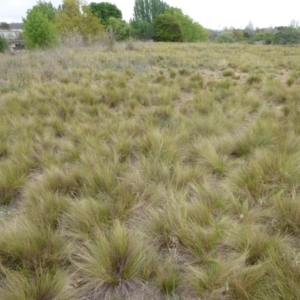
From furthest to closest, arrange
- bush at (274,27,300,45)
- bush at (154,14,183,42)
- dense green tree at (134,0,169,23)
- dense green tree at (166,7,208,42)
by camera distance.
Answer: dense green tree at (134,0,169,23)
dense green tree at (166,7,208,42)
bush at (154,14,183,42)
bush at (274,27,300,45)

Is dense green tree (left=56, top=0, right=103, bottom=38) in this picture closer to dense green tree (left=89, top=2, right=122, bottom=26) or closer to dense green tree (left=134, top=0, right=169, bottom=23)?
dense green tree (left=89, top=2, right=122, bottom=26)

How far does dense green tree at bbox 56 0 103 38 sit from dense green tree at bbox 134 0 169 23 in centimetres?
3527

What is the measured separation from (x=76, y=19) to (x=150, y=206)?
25.2m

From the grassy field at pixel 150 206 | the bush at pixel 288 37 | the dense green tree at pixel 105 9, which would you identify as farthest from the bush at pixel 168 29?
the grassy field at pixel 150 206

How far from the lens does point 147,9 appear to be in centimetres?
5447

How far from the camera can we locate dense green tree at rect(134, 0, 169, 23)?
54.0 metres

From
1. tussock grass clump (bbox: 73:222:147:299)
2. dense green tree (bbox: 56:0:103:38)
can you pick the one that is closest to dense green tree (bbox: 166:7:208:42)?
dense green tree (bbox: 56:0:103:38)

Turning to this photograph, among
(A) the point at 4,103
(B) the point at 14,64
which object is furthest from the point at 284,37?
(A) the point at 4,103

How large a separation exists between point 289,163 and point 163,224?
4.39 feet

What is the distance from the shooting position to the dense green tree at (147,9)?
177 feet

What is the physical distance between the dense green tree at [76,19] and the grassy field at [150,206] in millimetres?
21932

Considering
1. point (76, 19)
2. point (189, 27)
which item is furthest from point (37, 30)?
point (189, 27)

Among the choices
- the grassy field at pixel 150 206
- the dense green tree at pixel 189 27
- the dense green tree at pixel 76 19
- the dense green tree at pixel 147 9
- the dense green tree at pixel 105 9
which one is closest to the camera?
the grassy field at pixel 150 206

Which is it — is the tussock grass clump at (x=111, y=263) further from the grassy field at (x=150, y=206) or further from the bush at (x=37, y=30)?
the bush at (x=37, y=30)
